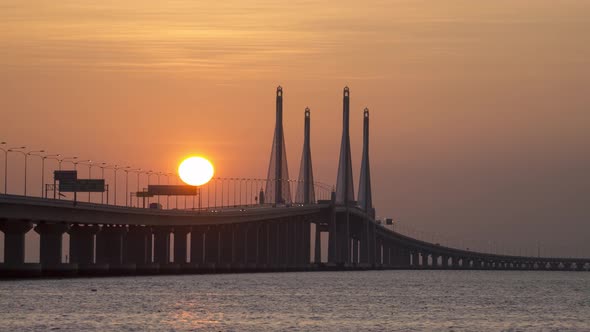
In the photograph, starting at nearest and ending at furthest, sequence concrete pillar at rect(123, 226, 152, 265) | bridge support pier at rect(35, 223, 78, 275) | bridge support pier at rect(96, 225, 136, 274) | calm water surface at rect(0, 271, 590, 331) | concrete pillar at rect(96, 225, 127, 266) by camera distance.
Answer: calm water surface at rect(0, 271, 590, 331), bridge support pier at rect(35, 223, 78, 275), bridge support pier at rect(96, 225, 136, 274), concrete pillar at rect(96, 225, 127, 266), concrete pillar at rect(123, 226, 152, 265)

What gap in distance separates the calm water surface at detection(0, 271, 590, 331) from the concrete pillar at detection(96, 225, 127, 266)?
27753mm

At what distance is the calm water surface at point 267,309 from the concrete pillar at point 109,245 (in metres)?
27.8

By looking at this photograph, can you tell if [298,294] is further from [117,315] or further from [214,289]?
[117,315]

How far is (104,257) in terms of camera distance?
580ft

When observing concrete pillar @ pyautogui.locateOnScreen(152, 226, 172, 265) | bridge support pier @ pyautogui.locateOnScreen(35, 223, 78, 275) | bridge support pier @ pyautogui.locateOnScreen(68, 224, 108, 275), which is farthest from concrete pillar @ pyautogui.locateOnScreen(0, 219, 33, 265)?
concrete pillar @ pyautogui.locateOnScreen(152, 226, 172, 265)

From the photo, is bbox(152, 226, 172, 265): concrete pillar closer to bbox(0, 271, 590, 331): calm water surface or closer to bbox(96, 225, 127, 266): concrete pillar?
bbox(96, 225, 127, 266): concrete pillar

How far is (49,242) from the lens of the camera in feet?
515

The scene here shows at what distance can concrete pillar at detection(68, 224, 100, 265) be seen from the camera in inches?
6624

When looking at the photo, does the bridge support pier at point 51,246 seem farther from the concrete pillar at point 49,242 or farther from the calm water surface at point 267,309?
the calm water surface at point 267,309

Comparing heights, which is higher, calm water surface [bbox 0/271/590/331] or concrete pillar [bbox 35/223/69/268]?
concrete pillar [bbox 35/223/69/268]

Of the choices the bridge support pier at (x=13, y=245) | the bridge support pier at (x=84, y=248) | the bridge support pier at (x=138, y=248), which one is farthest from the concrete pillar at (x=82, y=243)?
the bridge support pier at (x=13, y=245)

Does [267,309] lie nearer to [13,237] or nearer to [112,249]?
[13,237]

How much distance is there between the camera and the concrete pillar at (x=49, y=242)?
156 metres

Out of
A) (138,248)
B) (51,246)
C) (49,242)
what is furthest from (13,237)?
(138,248)
